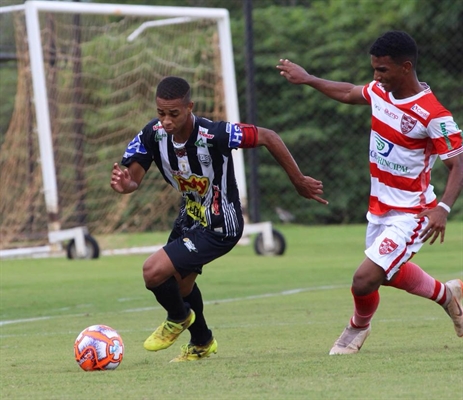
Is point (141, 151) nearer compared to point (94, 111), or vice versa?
point (141, 151)

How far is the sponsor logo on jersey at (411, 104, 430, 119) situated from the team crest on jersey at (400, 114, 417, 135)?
5 centimetres

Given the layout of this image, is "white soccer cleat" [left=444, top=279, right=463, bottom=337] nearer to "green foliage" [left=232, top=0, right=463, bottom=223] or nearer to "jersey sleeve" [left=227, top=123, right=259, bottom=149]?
"jersey sleeve" [left=227, top=123, right=259, bottom=149]

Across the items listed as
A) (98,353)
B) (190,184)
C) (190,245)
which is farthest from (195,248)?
(98,353)

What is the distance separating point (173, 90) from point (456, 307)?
242cm

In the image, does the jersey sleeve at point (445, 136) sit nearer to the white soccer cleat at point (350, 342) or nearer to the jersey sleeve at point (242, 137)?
the jersey sleeve at point (242, 137)

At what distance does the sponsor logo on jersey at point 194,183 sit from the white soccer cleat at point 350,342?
129 centimetres

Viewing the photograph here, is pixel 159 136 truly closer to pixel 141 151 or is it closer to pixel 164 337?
pixel 141 151

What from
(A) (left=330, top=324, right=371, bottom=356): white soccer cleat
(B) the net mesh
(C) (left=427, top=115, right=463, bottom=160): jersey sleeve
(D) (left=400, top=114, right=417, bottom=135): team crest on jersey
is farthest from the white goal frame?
(C) (left=427, top=115, right=463, bottom=160): jersey sleeve

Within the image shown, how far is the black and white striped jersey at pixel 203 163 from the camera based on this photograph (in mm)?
6734

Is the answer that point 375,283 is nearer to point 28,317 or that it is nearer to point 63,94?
point 28,317

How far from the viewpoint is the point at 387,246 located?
6.67 metres

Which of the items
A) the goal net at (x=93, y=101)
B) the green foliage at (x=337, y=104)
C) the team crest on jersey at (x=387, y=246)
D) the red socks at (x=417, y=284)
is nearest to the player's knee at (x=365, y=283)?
the team crest on jersey at (x=387, y=246)

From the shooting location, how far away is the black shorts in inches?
263

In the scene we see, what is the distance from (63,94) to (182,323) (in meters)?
10.7
